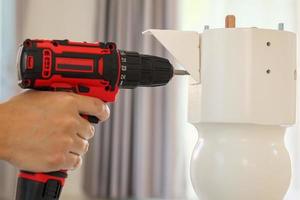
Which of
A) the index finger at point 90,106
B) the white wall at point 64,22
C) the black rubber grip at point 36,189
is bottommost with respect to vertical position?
the black rubber grip at point 36,189

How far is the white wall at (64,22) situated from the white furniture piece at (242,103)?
3.38ft

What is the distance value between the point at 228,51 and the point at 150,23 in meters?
0.96

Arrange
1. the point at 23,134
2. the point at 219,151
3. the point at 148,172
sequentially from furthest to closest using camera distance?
the point at 148,172 < the point at 219,151 < the point at 23,134

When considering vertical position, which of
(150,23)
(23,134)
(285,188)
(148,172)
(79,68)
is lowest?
(148,172)

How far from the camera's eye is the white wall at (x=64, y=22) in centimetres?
172

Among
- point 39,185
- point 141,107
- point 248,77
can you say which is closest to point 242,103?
point 248,77

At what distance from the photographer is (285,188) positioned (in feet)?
2.52

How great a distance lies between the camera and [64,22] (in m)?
1.76

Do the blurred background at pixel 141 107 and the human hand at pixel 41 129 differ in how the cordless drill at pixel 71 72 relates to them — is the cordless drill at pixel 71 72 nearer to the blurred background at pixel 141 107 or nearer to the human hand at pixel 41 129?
the human hand at pixel 41 129

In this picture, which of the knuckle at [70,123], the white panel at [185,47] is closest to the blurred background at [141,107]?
the white panel at [185,47]

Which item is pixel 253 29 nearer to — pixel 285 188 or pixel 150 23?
pixel 285 188

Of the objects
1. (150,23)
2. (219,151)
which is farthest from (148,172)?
(219,151)

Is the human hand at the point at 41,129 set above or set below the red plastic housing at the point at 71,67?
below

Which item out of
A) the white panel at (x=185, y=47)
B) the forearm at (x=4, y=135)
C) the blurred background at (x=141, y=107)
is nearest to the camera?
the forearm at (x=4, y=135)
